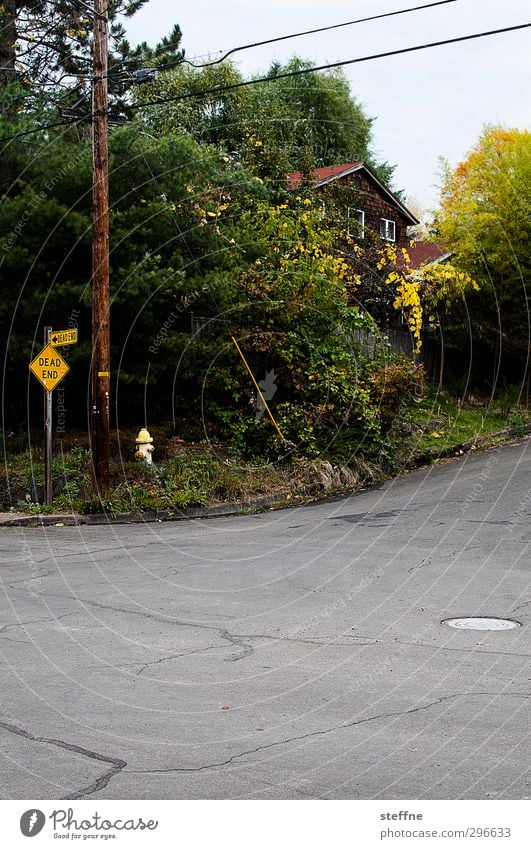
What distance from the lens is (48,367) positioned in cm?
1797

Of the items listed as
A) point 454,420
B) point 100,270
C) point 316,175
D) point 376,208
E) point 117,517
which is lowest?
point 117,517

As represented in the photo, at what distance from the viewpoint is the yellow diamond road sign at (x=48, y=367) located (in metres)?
17.9

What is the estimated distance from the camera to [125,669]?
7.24 meters

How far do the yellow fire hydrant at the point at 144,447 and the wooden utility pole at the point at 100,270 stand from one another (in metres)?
1.36

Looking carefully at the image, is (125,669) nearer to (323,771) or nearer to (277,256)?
(323,771)

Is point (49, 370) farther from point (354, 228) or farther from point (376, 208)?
point (376, 208)

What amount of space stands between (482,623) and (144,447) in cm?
1143

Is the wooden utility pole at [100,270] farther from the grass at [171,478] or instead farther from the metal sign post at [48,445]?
the metal sign post at [48,445]

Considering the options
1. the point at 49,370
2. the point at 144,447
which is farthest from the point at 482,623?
the point at 144,447

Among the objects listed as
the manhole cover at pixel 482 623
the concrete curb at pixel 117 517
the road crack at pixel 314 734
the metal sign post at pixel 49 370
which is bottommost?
the concrete curb at pixel 117 517

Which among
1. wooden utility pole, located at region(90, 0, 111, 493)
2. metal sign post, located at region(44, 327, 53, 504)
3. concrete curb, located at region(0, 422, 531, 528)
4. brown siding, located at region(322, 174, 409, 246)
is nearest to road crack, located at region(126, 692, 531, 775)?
concrete curb, located at region(0, 422, 531, 528)

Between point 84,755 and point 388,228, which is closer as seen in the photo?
point 84,755

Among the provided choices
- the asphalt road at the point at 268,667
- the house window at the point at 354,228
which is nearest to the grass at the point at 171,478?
the asphalt road at the point at 268,667

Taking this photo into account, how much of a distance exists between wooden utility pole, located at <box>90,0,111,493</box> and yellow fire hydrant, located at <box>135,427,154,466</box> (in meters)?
1.36
